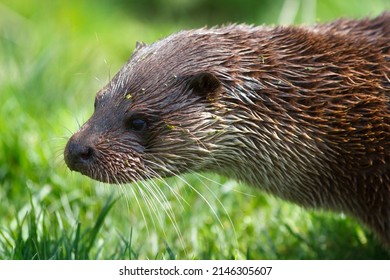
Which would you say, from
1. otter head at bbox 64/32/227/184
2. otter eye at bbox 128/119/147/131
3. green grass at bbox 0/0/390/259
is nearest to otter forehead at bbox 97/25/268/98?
otter head at bbox 64/32/227/184

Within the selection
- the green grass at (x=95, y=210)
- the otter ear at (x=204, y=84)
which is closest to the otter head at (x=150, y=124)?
the otter ear at (x=204, y=84)

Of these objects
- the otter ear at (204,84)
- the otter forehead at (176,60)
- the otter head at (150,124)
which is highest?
the otter forehead at (176,60)

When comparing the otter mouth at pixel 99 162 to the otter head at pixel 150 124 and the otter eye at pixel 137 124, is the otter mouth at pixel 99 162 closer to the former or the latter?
the otter head at pixel 150 124

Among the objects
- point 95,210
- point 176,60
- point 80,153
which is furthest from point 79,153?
point 95,210

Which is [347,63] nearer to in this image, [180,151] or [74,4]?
[180,151]

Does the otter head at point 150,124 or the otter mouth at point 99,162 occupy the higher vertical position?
the otter head at point 150,124

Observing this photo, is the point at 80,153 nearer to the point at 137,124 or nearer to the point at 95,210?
the point at 137,124

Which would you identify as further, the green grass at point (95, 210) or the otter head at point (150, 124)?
the green grass at point (95, 210)
